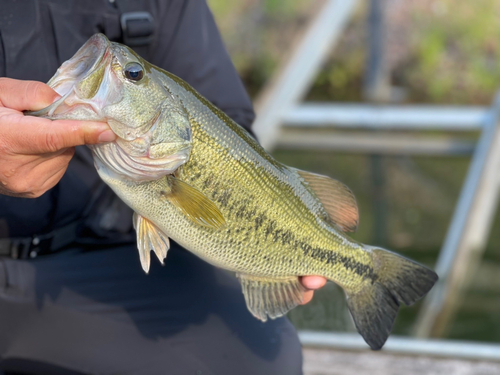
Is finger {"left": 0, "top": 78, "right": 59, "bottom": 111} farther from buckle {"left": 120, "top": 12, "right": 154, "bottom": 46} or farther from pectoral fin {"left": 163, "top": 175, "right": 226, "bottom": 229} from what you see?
buckle {"left": 120, "top": 12, "right": 154, "bottom": 46}

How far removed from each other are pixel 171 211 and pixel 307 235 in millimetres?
383

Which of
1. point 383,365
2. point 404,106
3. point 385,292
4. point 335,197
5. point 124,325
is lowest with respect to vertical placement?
point 404,106

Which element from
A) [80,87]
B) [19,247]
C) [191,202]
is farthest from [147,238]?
[19,247]

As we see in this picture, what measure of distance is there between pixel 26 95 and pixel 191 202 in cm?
43

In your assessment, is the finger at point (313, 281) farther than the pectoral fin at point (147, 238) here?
Yes

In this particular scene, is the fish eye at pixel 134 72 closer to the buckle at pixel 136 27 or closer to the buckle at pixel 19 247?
the buckle at pixel 136 27

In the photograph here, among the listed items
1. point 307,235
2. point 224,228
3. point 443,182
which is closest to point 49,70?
point 224,228

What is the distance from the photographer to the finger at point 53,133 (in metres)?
1.27

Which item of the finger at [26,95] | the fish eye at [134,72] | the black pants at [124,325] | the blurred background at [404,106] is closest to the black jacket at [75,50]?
the black pants at [124,325]

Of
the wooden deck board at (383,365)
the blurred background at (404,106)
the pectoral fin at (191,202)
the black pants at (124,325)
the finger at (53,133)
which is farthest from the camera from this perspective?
the blurred background at (404,106)

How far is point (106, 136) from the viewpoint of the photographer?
4.27 ft

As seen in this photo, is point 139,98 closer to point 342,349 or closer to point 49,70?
point 49,70

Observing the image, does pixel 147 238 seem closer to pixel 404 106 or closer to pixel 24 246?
pixel 24 246

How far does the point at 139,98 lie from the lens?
1.35 meters
